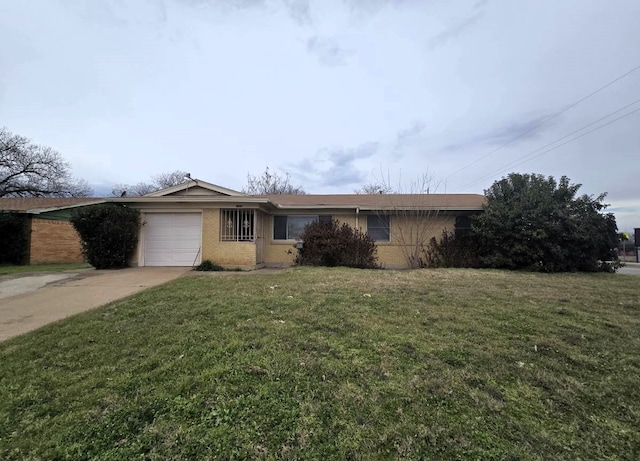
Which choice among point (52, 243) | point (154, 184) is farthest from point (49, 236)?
point (154, 184)

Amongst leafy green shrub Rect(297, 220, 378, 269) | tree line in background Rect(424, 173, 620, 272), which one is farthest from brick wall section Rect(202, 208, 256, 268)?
tree line in background Rect(424, 173, 620, 272)

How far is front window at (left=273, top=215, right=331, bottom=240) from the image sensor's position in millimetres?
13562

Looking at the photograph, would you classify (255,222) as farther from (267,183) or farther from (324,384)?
(267,183)

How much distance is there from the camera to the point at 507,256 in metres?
11.4

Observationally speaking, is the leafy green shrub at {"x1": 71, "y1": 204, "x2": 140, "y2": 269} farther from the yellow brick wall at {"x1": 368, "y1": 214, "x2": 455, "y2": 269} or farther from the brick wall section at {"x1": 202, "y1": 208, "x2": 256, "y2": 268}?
the yellow brick wall at {"x1": 368, "y1": 214, "x2": 455, "y2": 269}

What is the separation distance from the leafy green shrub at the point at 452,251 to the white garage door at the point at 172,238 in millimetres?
9203

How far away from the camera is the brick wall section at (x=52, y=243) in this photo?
14.5m

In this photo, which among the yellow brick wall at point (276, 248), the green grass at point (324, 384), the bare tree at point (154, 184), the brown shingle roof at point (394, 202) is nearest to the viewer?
the green grass at point (324, 384)

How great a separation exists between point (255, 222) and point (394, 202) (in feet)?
20.7

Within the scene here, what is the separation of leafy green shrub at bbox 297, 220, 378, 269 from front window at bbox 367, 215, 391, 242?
5.58ft

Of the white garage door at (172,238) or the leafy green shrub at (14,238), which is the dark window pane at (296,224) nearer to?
the white garage door at (172,238)

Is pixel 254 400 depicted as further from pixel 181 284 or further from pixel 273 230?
pixel 273 230

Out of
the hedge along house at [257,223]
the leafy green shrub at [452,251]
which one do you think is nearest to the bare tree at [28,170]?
the hedge along house at [257,223]

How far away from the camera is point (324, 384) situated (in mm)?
2898
